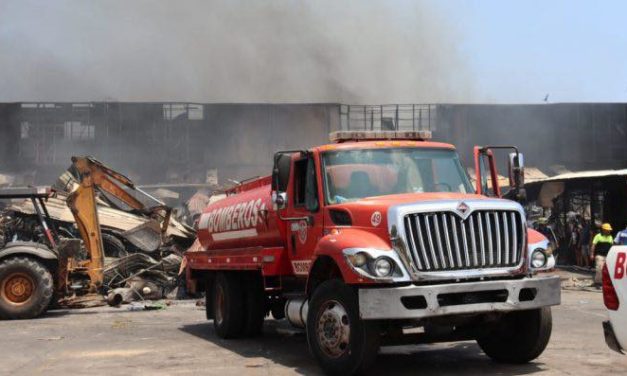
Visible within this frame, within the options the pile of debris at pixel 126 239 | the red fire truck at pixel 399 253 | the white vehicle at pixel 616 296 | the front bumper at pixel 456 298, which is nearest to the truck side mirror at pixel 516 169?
the red fire truck at pixel 399 253

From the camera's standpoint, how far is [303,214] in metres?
8.07

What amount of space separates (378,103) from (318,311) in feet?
148

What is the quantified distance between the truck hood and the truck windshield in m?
0.20

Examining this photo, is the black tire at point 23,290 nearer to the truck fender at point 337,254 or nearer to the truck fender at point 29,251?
Result: the truck fender at point 29,251

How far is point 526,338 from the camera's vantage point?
24.5 feet

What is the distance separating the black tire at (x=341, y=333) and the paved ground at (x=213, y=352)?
26.0 inches

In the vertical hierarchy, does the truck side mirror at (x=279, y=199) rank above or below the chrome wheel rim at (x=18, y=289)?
above

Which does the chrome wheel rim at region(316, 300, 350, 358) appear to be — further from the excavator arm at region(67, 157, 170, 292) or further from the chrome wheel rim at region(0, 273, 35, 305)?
the excavator arm at region(67, 157, 170, 292)

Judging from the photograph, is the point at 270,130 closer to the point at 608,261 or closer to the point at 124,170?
the point at 124,170

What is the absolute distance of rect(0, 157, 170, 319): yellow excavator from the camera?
13.1 metres

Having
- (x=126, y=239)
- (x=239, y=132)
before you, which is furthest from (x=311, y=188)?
(x=239, y=132)

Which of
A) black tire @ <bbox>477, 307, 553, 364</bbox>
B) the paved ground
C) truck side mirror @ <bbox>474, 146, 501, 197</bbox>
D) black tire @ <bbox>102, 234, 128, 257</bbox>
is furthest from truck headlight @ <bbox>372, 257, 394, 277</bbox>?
black tire @ <bbox>102, 234, 128, 257</bbox>

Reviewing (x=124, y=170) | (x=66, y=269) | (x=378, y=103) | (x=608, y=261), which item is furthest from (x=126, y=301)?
(x=378, y=103)

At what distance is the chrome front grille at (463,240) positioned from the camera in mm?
6742
